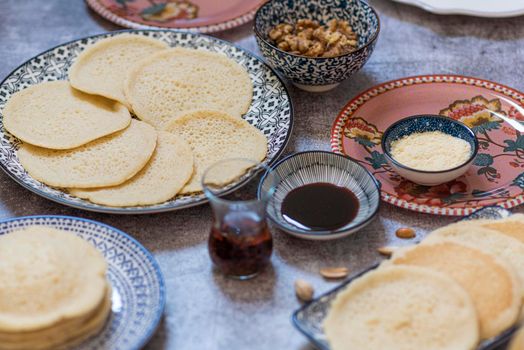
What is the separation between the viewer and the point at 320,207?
169 cm

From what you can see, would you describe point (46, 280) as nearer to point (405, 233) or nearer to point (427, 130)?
point (405, 233)

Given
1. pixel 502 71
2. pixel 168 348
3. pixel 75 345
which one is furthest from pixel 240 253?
pixel 502 71

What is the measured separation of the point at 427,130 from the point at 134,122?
805mm

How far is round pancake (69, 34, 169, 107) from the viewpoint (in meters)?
1.99

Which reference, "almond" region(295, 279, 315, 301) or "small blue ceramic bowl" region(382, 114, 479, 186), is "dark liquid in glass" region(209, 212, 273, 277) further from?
"small blue ceramic bowl" region(382, 114, 479, 186)

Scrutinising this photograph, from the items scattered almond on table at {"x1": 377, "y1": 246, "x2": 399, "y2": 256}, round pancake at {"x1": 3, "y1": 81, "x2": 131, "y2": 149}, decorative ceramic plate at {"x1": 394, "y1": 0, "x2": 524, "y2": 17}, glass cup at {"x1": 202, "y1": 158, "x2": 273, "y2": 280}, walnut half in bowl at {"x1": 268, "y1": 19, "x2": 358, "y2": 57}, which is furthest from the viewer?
decorative ceramic plate at {"x1": 394, "y1": 0, "x2": 524, "y2": 17}

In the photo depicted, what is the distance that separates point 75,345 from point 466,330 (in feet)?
2.49

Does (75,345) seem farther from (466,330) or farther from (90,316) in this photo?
(466,330)

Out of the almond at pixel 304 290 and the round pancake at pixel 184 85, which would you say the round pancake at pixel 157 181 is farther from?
the almond at pixel 304 290

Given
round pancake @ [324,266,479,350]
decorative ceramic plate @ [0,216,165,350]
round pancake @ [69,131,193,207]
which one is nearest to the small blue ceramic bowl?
round pancake @ [324,266,479,350]

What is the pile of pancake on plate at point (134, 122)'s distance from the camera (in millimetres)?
1730

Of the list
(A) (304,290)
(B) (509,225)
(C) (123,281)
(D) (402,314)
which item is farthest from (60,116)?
(B) (509,225)

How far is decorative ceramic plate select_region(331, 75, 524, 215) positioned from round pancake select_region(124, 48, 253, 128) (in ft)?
1.05

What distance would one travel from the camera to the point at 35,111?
1.93m
